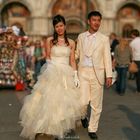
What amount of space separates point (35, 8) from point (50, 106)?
29338 millimetres

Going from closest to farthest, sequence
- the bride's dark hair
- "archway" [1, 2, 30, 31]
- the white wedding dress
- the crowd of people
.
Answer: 1. the white wedding dress
2. the bride's dark hair
3. the crowd of people
4. "archway" [1, 2, 30, 31]

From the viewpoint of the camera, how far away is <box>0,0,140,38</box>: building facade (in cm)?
3600

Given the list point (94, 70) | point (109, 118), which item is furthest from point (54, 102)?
point (109, 118)

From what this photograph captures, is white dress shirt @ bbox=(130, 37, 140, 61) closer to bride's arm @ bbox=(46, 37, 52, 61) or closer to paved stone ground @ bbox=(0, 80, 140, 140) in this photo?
paved stone ground @ bbox=(0, 80, 140, 140)

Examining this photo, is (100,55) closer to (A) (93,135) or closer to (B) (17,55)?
(A) (93,135)

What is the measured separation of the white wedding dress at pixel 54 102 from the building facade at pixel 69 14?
27955 mm

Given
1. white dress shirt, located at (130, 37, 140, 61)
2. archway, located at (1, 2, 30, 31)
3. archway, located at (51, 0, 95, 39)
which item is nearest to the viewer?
white dress shirt, located at (130, 37, 140, 61)

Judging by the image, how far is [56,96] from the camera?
747cm

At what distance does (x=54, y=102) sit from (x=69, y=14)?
2983 centimetres

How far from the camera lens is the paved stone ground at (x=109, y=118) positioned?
808 cm

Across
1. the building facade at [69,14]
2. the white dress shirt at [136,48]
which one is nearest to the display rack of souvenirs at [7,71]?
the white dress shirt at [136,48]

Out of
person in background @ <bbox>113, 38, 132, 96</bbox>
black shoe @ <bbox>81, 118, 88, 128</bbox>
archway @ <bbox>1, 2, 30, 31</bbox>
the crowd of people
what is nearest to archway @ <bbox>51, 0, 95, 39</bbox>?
archway @ <bbox>1, 2, 30, 31</bbox>

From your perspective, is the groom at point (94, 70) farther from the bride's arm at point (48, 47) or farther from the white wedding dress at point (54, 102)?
the bride's arm at point (48, 47)

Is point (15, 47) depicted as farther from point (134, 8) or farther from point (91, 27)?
point (134, 8)
